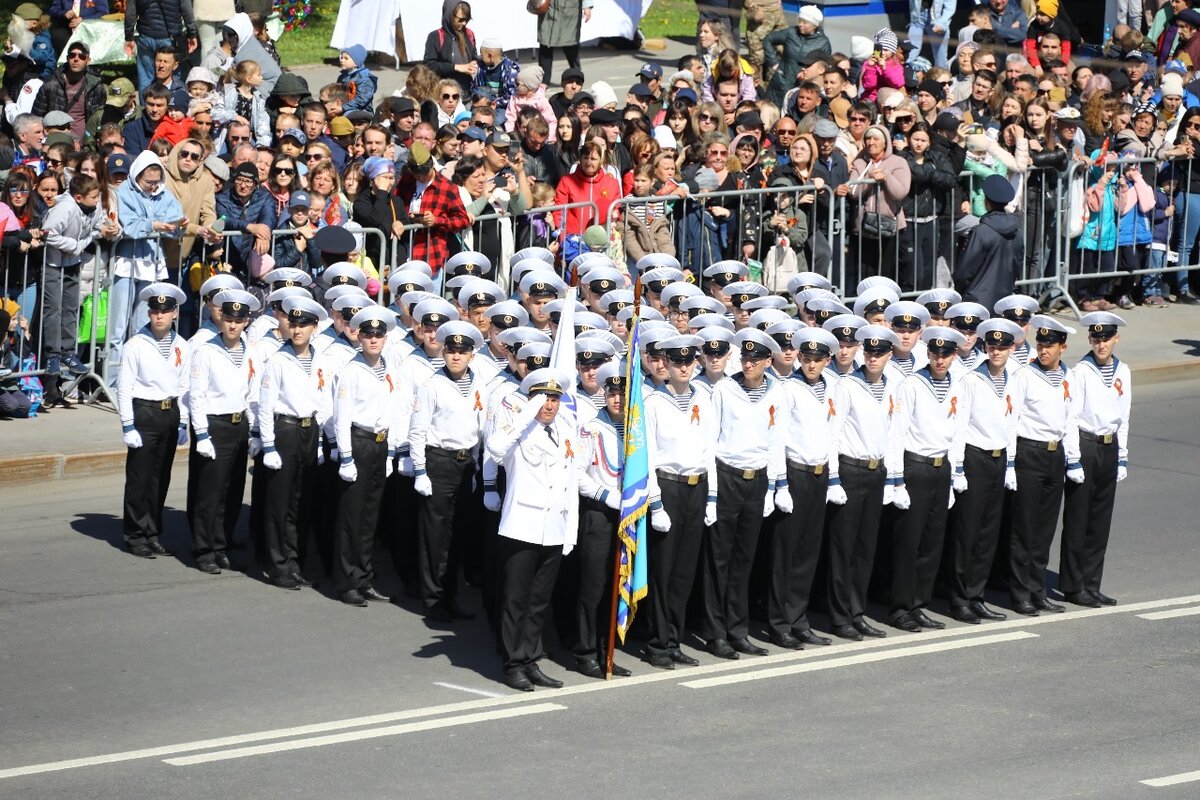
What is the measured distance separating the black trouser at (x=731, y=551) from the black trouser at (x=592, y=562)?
75 cm

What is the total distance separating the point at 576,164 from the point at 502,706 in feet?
25.8

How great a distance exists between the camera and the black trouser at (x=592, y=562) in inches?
467

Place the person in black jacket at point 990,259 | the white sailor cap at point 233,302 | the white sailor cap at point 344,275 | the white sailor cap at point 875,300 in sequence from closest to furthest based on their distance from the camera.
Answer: the white sailor cap at point 233,302 < the white sailor cap at point 875,300 < the white sailor cap at point 344,275 < the person in black jacket at point 990,259

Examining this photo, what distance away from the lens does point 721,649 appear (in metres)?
12.4

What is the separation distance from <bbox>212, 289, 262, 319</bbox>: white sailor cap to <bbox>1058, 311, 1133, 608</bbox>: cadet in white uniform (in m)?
5.22

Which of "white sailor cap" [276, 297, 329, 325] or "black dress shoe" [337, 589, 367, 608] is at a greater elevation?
"white sailor cap" [276, 297, 329, 325]

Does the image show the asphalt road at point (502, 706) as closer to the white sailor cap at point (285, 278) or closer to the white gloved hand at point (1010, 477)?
the white gloved hand at point (1010, 477)

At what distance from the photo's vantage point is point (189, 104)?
61.7 ft

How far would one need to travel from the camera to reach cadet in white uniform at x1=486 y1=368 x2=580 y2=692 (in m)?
11.6

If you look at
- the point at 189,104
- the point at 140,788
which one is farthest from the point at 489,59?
the point at 140,788

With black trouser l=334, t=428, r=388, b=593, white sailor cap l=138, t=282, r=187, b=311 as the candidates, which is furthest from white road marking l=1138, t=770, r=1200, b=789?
white sailor cap l=138, t=282, r=187, b=311

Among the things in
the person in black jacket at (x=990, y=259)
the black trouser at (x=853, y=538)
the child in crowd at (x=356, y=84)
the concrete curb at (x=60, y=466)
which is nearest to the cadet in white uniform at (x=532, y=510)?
the black trouser at (x=853, y=538)

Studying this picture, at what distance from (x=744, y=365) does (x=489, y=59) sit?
32.0 ft

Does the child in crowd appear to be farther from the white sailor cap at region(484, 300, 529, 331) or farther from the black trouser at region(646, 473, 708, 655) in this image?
the black trouser at region(646, 473, 708, 655)
